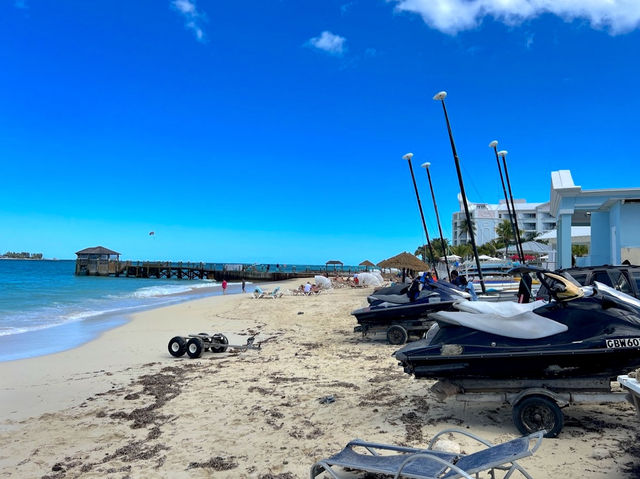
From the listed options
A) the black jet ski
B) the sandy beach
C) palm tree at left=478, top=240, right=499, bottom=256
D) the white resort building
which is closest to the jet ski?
the sandy beach

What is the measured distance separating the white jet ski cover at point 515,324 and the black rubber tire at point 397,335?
5384 millimetres

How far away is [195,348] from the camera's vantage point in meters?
9.90

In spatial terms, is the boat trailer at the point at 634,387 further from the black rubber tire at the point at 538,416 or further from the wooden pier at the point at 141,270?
the wooden pier at the point at 141,270

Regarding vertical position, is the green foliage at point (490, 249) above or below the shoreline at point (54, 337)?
above

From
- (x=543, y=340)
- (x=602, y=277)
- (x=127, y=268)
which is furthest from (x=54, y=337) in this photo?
(x=127, y=268)

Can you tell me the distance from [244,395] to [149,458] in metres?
2.28

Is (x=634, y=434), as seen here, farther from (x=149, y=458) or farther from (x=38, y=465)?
(x=38, y=465)

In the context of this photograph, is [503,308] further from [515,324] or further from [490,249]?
[490,249]

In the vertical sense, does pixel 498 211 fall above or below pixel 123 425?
above

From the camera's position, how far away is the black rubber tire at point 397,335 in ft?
34.8

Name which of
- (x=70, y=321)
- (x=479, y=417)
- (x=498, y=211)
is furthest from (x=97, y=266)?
(x=479, y=417)

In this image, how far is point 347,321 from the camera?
617 inches

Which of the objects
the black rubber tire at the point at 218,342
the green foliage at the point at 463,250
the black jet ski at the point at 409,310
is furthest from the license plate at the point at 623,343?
the green foliage at the point at 463,250

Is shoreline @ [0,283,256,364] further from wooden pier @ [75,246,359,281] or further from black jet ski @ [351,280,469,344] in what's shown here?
wooden pier @ [75,246,359,281]
